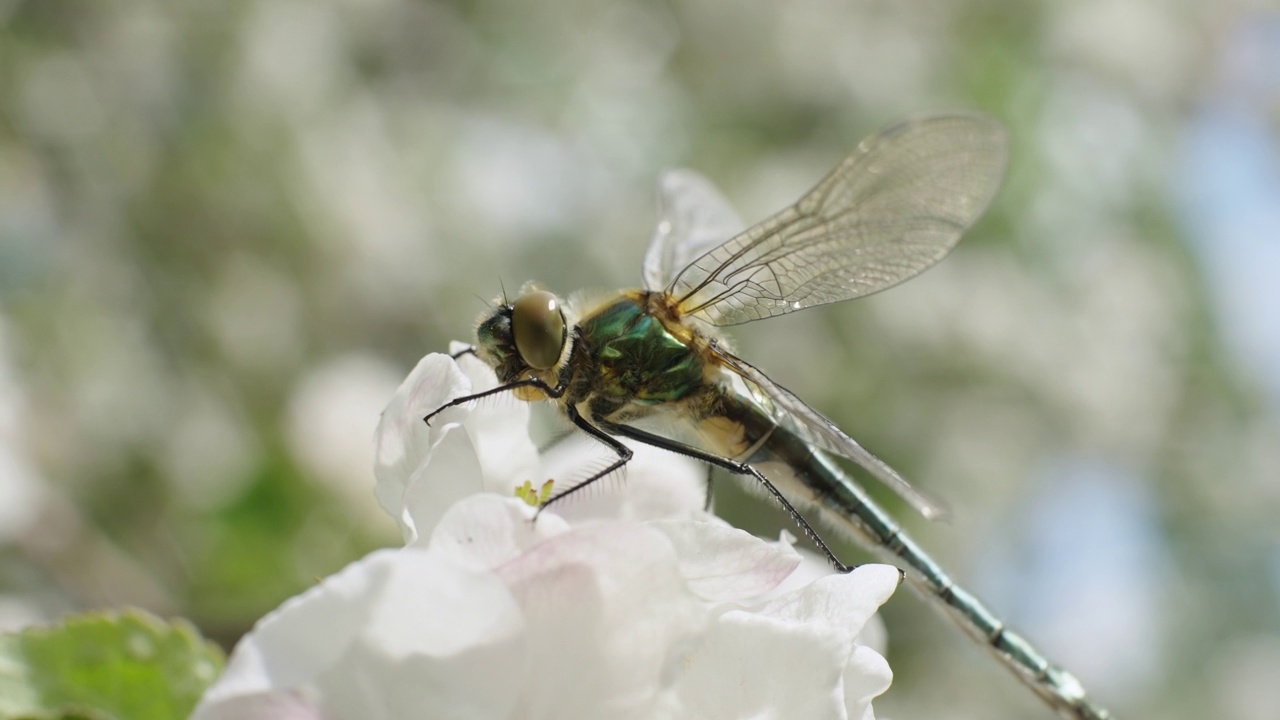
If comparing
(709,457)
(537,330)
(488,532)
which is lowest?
(488,532)

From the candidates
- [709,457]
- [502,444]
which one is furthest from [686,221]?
[502,444]

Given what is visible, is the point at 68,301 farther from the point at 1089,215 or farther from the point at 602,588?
the point at 1089,215

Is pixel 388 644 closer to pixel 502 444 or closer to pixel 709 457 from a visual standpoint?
pixel 502 444

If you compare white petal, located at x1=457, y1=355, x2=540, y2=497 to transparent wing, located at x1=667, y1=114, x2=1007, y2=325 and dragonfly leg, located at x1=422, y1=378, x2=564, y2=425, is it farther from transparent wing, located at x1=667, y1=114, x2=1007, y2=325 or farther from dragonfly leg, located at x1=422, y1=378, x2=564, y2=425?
transparent wing, located at x1=667, y1=114, x2=1007, y2=325

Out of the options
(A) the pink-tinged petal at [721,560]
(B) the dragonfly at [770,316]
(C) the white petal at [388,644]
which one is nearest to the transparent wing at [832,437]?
(B) the dragonfly at [770,316]

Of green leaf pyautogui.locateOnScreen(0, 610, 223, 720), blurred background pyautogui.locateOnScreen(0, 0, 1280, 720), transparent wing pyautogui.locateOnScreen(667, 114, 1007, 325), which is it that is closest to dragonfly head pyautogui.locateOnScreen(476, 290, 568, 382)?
transparent wing pyautogui.locateOnScreen(667, 114, 1007, 325)

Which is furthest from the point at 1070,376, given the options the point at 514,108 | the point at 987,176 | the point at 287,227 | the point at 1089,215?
the point at 987,176
